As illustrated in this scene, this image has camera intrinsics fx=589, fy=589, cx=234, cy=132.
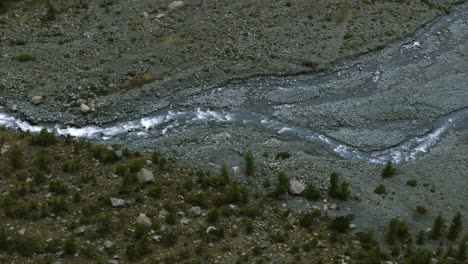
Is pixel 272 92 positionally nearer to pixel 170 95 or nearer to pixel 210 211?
pixel 170 95

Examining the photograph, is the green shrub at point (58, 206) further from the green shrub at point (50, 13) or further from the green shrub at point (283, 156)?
the green shrub at point (50, 13)

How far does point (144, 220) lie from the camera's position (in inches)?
1271

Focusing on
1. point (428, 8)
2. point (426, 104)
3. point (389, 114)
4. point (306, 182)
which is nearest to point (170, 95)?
point (306, 182)

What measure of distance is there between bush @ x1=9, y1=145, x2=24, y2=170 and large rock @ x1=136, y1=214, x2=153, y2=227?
30.0 feet

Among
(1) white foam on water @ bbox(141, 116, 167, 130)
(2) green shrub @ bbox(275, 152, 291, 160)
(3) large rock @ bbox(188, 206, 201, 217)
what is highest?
(3) large rock @ bbox(188, 206, 201, 217)

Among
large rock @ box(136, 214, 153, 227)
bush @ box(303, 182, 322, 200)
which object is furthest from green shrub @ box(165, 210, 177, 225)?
bush @ box(303, 182, 322, 200)

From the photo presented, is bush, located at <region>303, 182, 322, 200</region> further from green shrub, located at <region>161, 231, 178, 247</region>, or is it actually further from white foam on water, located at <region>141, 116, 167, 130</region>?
white foam on water, located at <region>141, 116, 167, 130</region>

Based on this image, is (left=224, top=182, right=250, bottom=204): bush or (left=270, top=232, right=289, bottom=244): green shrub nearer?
(left=270, top=232, right=289, bottom=244): green shrub

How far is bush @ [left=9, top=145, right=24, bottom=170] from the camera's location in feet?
119

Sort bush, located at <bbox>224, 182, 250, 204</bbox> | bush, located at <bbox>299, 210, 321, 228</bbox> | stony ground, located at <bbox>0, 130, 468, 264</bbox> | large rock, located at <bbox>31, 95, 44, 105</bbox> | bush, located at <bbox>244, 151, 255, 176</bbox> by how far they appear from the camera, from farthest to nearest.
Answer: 1. large rock, located at <bbox>31, 95, 44, 105</bbox>
2. bush, located at <bbox>244, 151, 255, 176</bbox>
3. bush, located at <bbox>224, 182, 250, 204</bbox>
4. bush, located at <bbox>299, 210, 321, 228</bbox>
5. stony ground, located at <bbox>0, 130, 468, 264</bbox>

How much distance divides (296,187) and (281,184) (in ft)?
3.17

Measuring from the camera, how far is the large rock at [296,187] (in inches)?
1435

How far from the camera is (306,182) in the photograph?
3769cm

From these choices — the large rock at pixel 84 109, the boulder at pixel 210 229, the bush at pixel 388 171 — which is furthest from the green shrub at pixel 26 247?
the bush at pixel 388 171
